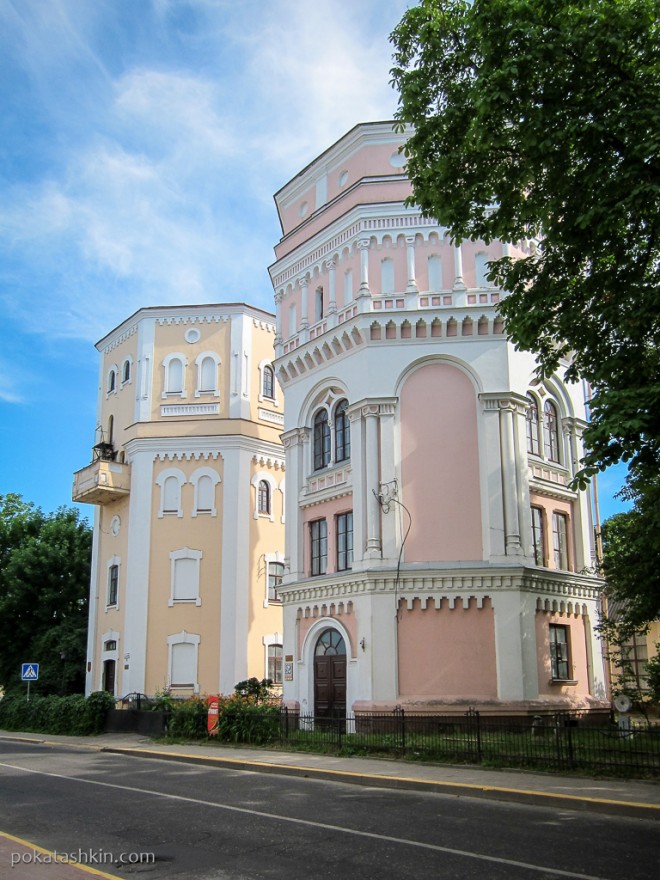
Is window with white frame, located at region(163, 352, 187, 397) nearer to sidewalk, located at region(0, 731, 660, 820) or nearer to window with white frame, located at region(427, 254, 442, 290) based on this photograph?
window with white frame, located at region(427, 254, 442, 290)

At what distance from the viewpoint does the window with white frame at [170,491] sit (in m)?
37.0

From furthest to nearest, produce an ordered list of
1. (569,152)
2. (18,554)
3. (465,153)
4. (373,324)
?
1. (18,554)
2. (373,324)
3. (465,153)
4. (569,152)

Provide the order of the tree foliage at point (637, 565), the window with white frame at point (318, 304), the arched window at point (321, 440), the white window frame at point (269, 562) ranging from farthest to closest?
the white window frame at point (269, 562)
the window with white frame at point (318, 304)
the arched window at point (321, 440)
the tree foliage at point (637, 565)

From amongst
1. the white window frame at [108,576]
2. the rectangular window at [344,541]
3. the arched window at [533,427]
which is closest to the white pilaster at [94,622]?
the white window frame at [108,576]

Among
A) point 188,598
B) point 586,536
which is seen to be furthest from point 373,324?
point 188,598

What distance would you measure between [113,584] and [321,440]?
14795mm

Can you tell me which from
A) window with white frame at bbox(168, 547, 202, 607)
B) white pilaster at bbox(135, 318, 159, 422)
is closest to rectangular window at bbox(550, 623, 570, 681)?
window with white frame at bbox(168, 547, 202, 607)

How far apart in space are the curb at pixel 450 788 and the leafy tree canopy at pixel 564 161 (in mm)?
5008

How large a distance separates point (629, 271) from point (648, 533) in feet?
19.4

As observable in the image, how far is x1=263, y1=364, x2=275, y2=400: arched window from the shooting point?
129ft

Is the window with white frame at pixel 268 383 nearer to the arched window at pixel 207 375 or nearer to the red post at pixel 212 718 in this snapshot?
the arched window at pixel 207 375

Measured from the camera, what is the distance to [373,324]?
2642 centimetres

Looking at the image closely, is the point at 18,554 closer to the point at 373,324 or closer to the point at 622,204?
the point at 373,324

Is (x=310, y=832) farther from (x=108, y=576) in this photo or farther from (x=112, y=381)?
(x=112, y=381)
